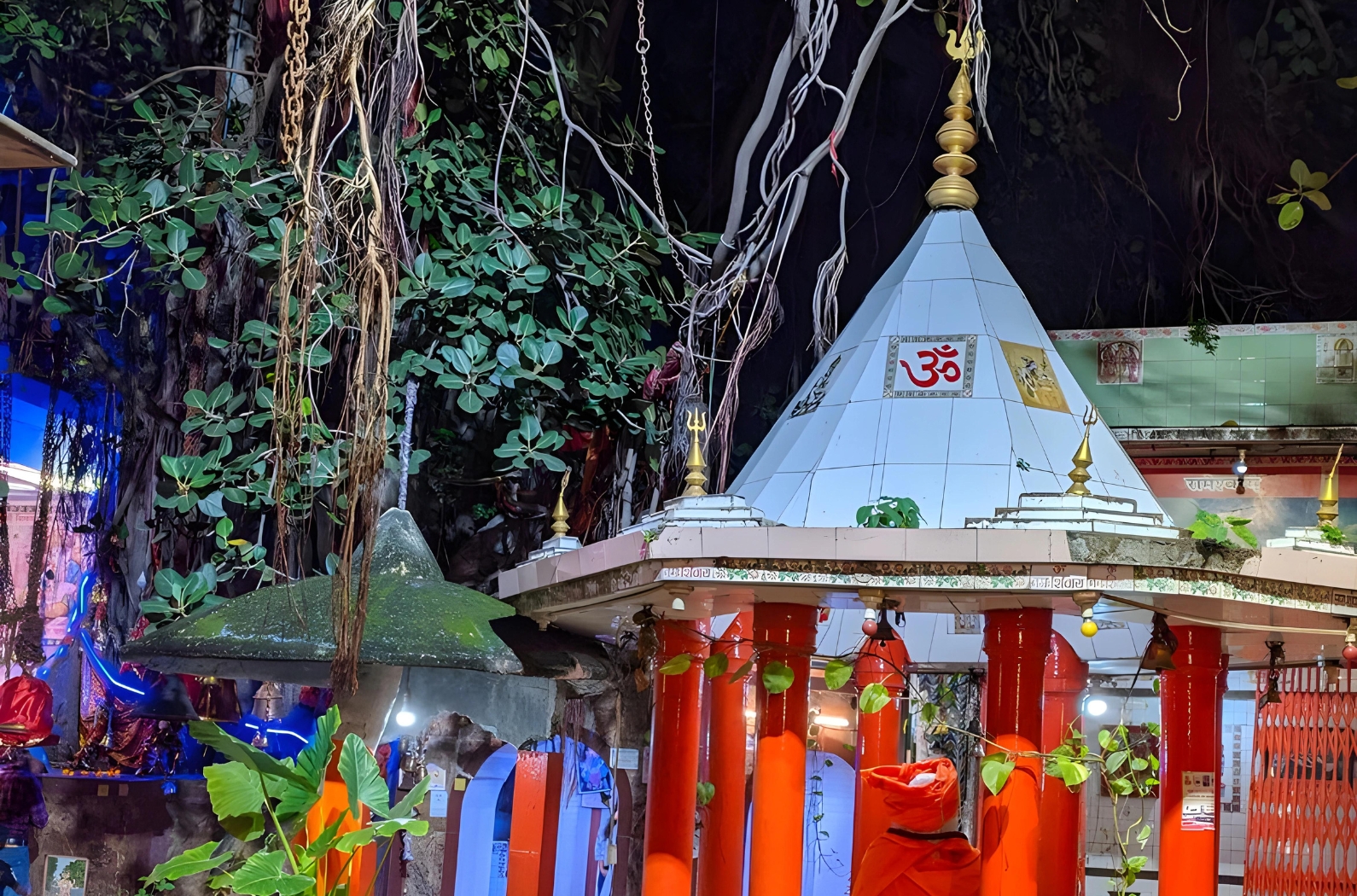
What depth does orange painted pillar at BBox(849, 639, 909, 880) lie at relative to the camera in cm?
865

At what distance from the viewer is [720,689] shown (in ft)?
25.4

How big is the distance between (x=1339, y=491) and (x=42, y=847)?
30.1 feet

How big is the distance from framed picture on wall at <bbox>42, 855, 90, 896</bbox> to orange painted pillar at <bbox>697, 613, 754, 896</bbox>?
15.0ft

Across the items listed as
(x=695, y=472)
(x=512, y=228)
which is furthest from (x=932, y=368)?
(x=512, y=228)

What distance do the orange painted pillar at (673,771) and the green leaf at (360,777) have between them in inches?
67.9

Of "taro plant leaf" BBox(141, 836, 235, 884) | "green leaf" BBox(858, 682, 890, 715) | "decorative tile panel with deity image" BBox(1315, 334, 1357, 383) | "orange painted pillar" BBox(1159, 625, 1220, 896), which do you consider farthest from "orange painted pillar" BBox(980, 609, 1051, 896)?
"decorative tile panel with deity image" BBox(1315, 334, 1357, 383)

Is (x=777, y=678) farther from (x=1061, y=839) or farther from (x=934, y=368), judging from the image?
(x=1061, y=839)

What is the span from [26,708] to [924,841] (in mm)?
6618

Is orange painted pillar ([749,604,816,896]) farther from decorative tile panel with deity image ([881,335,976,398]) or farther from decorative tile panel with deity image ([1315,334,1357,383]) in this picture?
decorative tile panel with deity image ([1315,334,1357,383])

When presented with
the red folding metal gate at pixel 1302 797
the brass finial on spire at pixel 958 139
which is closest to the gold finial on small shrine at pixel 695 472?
Result: the brass finial on spire at pixel 958 139

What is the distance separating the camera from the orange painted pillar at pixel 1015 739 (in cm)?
588

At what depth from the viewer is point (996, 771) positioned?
5777 mm

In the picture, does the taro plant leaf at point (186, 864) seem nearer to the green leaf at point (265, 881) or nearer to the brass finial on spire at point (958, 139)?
the green leaf at point (265, 881)

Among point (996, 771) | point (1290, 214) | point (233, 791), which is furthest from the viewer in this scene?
point (996, 771)
